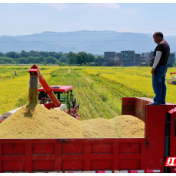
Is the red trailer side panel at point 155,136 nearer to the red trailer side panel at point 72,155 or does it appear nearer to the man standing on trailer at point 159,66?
the red trailer side panel at point 72,155

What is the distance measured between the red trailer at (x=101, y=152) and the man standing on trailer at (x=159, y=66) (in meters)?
0.50

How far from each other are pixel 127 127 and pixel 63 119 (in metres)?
1.57

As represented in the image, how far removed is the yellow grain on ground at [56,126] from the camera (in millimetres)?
4867

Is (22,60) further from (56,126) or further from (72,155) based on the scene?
(72,155)

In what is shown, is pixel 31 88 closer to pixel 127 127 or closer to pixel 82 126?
pixel 82 126

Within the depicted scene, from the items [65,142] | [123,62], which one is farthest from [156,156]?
[123,62]

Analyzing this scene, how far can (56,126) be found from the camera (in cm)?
516

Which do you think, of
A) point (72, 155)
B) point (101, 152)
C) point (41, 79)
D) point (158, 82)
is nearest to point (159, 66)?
point (158, 82)

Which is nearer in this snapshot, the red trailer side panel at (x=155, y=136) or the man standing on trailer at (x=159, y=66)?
the red trailer side panel at (x=155, y=136)

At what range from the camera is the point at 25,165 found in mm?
4273

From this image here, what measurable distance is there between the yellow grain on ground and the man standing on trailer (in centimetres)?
105

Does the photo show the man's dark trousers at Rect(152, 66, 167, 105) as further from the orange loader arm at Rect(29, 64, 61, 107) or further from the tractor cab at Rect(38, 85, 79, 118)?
the tractor cab at Rect(38, 85, 79, 118)

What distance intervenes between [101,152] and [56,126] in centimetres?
130

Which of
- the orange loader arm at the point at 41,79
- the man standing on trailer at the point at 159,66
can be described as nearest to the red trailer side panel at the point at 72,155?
the man standing on trailer at the point at 159,66
